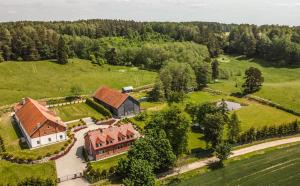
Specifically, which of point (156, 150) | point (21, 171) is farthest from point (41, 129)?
point (156, 150)

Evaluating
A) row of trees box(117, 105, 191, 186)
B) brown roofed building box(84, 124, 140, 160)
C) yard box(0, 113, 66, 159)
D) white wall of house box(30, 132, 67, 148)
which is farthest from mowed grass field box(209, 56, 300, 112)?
yard box(0, 113, 66, 159)

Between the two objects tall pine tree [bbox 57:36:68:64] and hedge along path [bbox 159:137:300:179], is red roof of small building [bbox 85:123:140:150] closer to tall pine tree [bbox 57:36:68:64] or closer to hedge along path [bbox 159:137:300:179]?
hedge along path [bbox 159:137:300:179]

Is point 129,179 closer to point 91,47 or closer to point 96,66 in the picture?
point 96,66

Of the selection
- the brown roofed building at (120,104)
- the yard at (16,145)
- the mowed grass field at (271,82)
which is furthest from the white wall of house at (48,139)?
the mowed grass field at (271,82)

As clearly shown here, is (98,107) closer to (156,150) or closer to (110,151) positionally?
(110,151)

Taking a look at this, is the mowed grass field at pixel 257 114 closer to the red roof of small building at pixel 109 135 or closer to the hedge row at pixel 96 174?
the red roof of small building at pixel 109 135

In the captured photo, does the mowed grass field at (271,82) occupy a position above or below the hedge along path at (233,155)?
above
